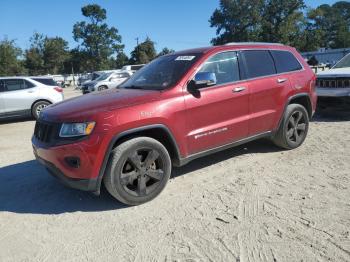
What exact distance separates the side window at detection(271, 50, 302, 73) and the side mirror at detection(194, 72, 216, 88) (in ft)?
5.64

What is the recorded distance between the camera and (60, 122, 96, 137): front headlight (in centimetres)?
391

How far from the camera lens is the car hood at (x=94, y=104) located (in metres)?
4.03

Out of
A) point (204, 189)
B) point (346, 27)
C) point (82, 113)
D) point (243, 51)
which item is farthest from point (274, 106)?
point (346, 27)

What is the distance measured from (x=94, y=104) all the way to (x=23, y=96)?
338 inches

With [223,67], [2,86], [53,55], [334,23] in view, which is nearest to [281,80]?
[223,67]

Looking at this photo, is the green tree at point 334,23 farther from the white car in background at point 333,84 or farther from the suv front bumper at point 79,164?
the suv front bumper at point 79,164

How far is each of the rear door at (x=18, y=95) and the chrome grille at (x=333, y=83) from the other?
8718 millimetres

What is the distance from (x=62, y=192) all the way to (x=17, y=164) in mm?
1971

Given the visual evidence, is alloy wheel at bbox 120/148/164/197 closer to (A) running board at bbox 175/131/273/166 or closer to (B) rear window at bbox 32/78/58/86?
(A) running board at bbox 175/131/273/166

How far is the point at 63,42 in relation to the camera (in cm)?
7275

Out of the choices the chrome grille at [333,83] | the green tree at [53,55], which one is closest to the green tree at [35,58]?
the green tree at [53,55]

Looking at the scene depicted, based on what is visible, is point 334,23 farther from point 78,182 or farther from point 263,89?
point 78,182

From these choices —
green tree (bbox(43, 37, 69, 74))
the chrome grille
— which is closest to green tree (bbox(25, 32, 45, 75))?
green tree (bbox(43, 37, 69, 74))

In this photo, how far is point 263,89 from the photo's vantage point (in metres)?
5.41
